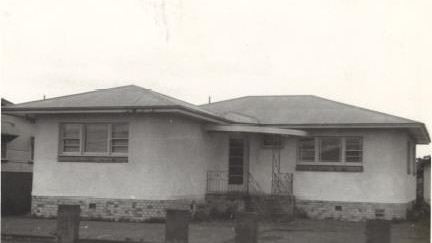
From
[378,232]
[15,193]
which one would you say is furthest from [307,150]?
[378,232]

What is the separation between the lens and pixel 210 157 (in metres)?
20.1

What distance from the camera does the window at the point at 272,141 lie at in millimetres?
20953

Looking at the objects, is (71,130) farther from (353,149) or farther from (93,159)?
(353,149)

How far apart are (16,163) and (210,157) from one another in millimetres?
8074

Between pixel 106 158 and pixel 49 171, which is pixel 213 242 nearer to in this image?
pixel 106 158

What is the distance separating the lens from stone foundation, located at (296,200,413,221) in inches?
767

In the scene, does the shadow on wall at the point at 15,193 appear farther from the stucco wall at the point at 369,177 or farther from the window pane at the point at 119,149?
the stucco wall at the point at 369,177

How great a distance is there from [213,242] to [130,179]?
5496 mm

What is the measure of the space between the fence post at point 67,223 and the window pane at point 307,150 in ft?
35.7

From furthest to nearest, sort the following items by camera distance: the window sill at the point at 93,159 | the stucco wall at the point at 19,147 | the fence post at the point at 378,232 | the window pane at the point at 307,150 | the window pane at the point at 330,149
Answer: the stucco wall at the point at 19,147, the window pane at the point at 307,150, the window pane at the point at 330,149, the window sill at the point at 93,159, the fence post at the point at 378,232

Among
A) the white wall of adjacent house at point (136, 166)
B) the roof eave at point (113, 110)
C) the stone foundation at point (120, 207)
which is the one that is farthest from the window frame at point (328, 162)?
the stone foundation at point (120, 207)

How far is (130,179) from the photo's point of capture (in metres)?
17.6

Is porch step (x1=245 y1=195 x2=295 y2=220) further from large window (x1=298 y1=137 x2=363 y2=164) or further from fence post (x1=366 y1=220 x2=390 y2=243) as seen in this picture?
fence post (x1=366 y1=220 x2=390 y2=243)

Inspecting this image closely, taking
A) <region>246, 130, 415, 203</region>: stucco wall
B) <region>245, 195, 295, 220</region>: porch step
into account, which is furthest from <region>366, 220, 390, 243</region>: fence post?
<region>246, 130, 415, 203</region>: stucco wall
